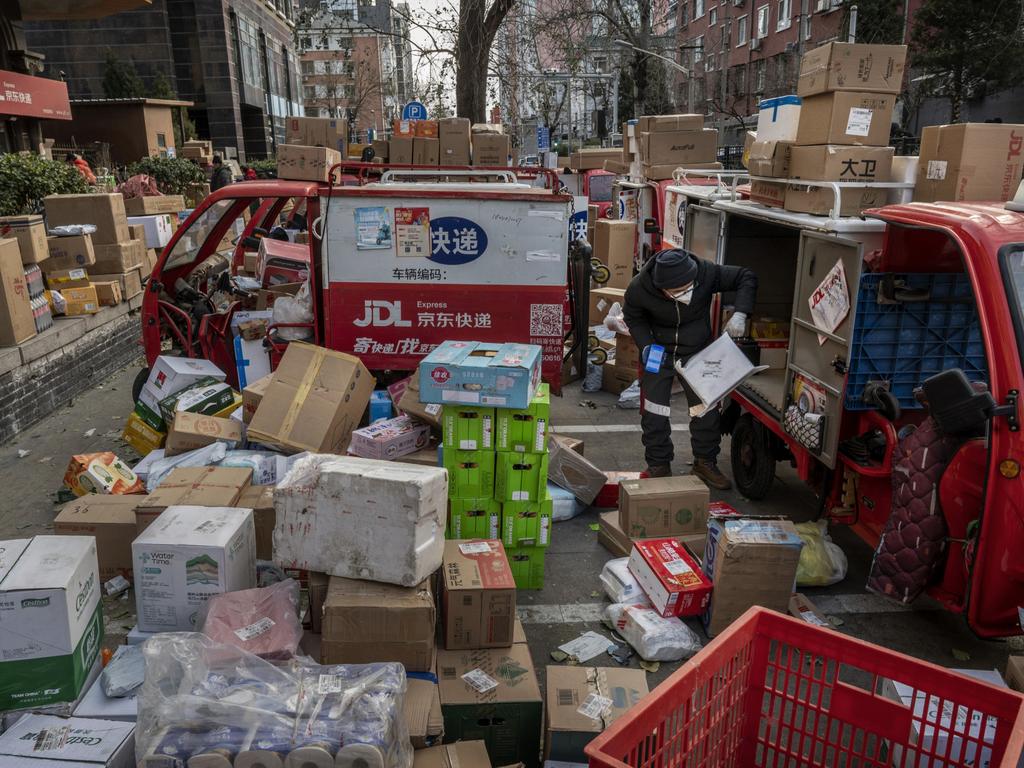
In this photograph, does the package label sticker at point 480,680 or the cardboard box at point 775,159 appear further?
the cardboard box at point 775,159

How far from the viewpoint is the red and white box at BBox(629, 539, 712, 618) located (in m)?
3.81

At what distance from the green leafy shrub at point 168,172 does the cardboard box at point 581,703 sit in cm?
1823

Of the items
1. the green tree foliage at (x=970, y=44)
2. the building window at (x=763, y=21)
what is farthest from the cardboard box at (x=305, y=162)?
the building window at (x=763, y=21)

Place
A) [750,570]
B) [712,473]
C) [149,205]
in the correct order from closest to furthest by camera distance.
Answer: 1. [750,570]
2. [712,473]
3. [149,205]

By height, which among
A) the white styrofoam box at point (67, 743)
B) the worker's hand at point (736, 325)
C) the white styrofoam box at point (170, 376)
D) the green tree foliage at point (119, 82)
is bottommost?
the white styrofoam box at point (67, 743)

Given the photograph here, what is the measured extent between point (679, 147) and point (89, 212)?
7.13 metres

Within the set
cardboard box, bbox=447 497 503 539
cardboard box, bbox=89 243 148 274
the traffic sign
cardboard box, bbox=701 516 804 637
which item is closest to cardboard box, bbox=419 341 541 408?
cardboard box, bbox=447 497 503 539

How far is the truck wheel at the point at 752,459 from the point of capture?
5.25m

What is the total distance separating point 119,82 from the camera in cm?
2920

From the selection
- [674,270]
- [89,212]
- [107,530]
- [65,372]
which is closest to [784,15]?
[89,212]

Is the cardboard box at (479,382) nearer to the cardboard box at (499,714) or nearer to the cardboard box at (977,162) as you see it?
the cardboard box at (499,714)

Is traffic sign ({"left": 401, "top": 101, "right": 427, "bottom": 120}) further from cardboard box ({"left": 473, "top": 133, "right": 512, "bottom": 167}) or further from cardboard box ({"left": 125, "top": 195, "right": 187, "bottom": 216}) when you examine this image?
cardboard box ({"left": 125, "top": 195, "right": 187, "bottom": 216})

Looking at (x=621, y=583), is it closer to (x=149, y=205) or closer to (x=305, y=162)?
(x=305, y=162)

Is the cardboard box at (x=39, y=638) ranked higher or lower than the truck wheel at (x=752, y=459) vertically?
higher
